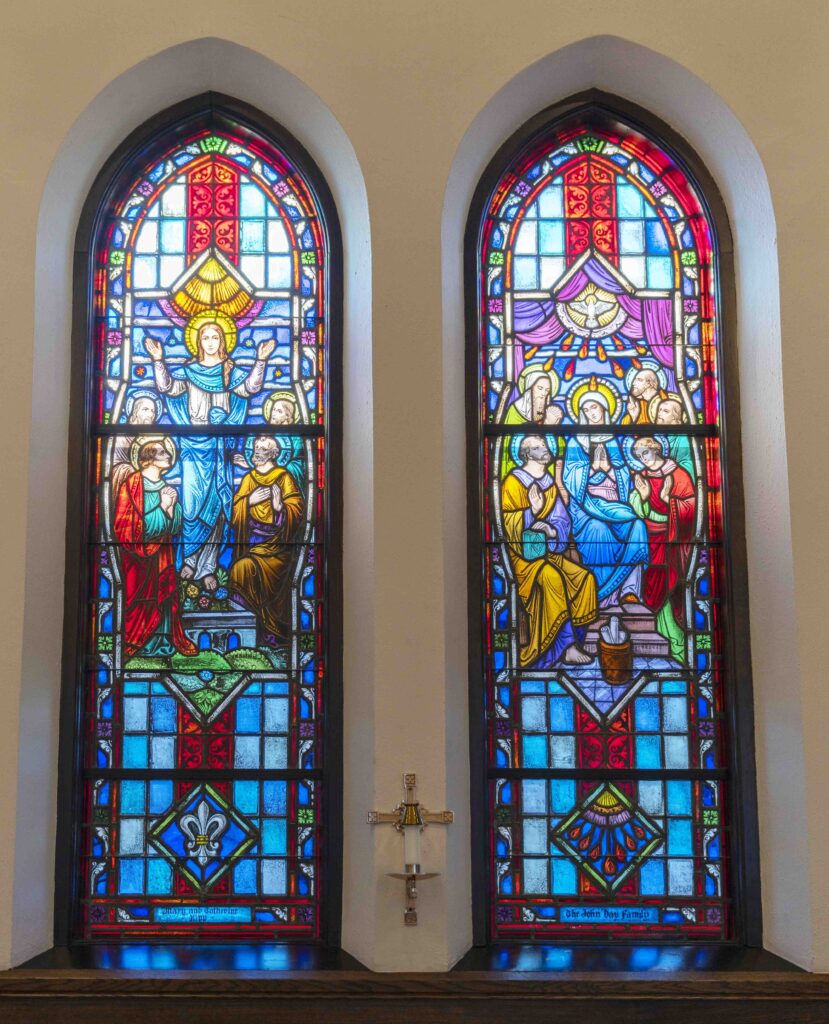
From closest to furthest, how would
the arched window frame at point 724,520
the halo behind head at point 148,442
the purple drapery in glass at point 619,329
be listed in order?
the arched window frame at point 724,520, the halo behind head at point 148,442, the purple drapery in glass at point 619,329

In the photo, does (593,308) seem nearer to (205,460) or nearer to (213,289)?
(213,289)

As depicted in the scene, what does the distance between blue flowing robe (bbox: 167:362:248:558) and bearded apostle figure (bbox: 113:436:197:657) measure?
5 cm

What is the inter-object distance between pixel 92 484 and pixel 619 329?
84.8 inches

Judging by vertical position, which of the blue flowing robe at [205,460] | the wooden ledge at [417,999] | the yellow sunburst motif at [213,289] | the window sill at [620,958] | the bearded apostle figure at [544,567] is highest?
the yellow sunburst motif at [213,289]

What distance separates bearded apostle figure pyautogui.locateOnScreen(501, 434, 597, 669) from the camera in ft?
16.3

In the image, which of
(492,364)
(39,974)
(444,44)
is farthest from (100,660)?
(444,44)

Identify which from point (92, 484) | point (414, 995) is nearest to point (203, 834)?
point (414, 995)

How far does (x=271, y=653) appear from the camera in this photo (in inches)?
195

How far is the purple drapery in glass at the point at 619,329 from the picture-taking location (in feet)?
17.1

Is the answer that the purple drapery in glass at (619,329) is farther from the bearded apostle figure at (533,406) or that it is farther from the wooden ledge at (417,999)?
the wooden ledge at (417,999)

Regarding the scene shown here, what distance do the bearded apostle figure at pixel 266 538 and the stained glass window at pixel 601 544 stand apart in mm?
751

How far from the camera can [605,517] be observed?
16.6 ft

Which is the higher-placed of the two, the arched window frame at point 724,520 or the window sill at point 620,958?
the arched window frame at point 724,520

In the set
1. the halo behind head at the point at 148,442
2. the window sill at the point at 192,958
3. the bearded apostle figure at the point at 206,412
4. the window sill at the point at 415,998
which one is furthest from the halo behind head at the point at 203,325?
the window sill at the point at 415,998
